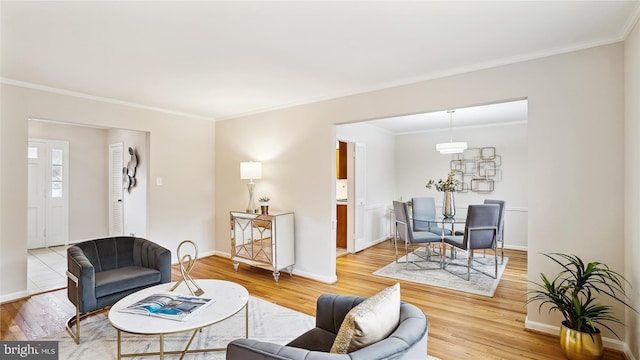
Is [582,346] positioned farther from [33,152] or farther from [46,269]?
[33,152]

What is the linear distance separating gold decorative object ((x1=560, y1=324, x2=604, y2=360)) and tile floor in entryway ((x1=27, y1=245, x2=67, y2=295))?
17.1ft

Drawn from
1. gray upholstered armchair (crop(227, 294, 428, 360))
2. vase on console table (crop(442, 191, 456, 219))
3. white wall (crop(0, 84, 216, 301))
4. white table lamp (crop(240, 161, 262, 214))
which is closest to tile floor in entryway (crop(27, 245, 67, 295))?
white wall (crop(0, 84, 216, 301))

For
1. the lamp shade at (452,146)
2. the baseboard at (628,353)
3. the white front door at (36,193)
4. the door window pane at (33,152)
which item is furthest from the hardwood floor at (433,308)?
the door window pane at (33,152)

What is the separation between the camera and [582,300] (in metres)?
2.46

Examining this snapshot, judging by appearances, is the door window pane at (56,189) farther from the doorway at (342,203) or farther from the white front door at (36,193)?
the doorway at (342,203)

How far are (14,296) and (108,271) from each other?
1.35 metres

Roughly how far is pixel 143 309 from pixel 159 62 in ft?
6.96

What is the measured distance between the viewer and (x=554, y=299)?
233 cm

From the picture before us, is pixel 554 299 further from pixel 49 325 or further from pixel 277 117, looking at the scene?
pixel 49 325

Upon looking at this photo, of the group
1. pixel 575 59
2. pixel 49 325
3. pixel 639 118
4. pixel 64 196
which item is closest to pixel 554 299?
pixel 639 118

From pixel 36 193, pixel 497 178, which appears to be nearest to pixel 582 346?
pixel 497 178

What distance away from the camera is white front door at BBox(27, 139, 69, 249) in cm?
561

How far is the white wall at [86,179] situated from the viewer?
604cm

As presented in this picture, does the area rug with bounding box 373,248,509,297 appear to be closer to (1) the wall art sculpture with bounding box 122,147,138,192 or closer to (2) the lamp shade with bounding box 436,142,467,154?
(2) the lamp shade with bounding box 436,142,467,154
